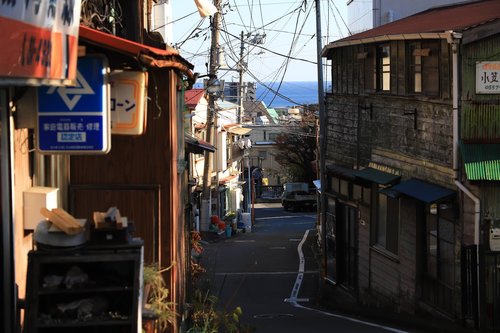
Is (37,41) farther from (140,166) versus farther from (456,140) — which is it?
(456,140)

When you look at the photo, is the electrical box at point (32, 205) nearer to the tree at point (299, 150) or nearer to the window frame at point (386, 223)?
the window frame at point (386, 223)

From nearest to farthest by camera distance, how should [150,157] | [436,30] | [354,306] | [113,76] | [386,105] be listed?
[113,76], [150,157], [436,30], [386,105], [354,306]

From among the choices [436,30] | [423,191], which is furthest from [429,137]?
[436,30]

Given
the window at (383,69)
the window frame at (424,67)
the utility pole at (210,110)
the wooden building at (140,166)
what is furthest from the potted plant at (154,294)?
the utility pole at (210,110)

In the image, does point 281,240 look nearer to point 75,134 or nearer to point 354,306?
point 354,306

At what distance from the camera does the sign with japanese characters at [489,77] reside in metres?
14.4

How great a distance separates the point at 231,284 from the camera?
85.0 ft

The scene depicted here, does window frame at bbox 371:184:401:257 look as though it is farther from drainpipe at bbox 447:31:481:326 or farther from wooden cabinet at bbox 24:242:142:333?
wooden cabinet at bbox 24:242:142:333

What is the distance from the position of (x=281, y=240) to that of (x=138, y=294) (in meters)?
34.7

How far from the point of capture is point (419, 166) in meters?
17.3

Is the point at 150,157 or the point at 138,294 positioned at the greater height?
the point at 150,157

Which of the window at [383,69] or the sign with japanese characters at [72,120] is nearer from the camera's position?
the sign with japanese characters at [72,120]

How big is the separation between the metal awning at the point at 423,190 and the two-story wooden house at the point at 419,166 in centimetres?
3

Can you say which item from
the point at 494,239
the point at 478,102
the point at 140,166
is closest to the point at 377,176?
the point at 478,102
